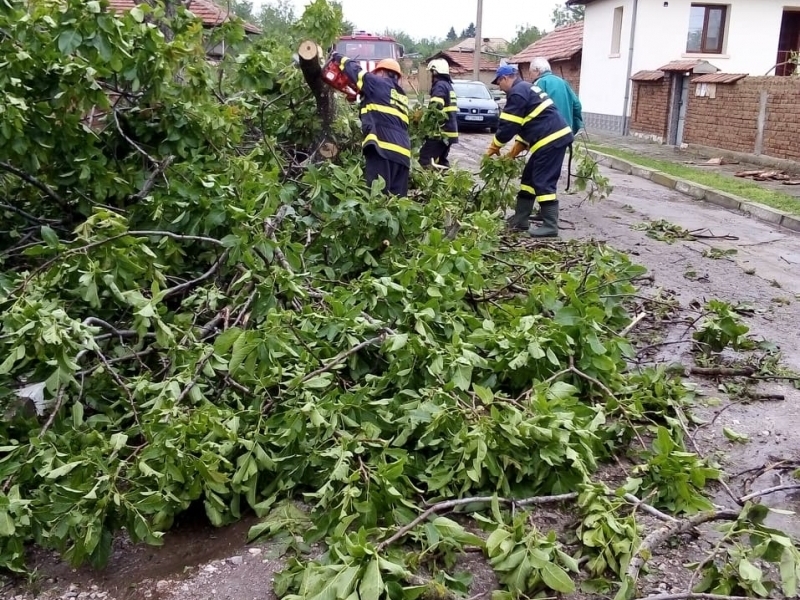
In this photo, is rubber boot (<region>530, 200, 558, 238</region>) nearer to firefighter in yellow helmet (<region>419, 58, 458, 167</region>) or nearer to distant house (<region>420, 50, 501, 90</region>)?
firefighter in yellow helmet (<region>419, 58, 458, 167</region>)

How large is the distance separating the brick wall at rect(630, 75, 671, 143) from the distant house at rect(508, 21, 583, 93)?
464 cm

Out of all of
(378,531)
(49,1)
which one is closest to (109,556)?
(378,531)

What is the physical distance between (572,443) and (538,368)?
1.87 ft

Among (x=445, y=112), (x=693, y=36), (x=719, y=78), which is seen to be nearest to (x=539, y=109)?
(x=445, y=112)

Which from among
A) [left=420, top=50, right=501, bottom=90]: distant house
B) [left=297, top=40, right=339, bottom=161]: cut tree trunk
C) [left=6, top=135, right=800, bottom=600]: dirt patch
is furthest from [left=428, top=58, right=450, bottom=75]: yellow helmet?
[left=420, top=50, right=501, bottom=90]: distant house

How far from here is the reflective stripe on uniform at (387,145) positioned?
→ 607 cm

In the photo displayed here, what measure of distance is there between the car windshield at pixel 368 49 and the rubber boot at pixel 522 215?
1393 centimetres

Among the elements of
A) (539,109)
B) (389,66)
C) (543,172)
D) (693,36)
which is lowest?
(543,172)

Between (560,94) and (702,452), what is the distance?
528 centimetres

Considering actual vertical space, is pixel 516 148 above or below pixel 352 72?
below

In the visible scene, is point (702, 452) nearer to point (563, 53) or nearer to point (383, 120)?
point (383, 120)

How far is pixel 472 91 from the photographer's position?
2058 centimetres

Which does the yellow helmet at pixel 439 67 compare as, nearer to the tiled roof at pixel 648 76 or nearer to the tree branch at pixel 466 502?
the tree branch at pixel 466 502

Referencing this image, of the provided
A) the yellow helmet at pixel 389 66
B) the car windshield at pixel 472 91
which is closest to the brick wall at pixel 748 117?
the car windshield at pixel 472 91
